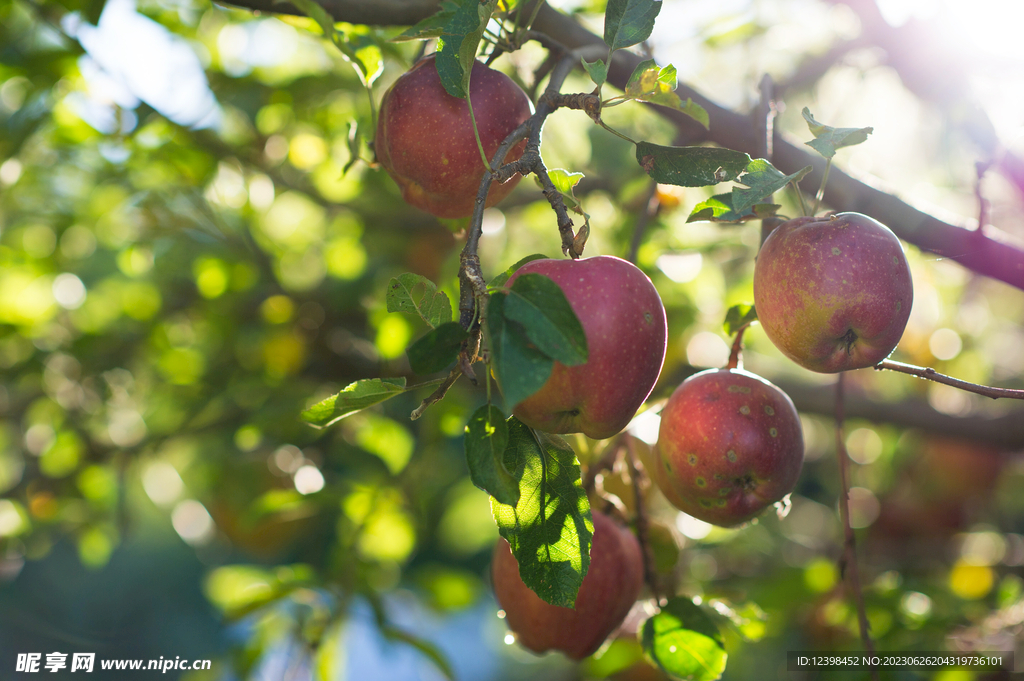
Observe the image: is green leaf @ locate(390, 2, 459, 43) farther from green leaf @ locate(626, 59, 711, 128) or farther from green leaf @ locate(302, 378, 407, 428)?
green leaf @ locate(302, 378, 407, 428)

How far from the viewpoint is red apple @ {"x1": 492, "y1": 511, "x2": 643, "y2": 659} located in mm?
705

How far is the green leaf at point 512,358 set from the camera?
354 mm

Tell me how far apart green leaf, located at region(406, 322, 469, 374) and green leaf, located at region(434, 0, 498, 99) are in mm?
202

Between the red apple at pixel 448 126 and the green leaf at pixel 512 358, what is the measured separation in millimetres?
184

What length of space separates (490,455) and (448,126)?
31cm

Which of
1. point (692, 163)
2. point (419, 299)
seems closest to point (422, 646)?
point (419, 299)

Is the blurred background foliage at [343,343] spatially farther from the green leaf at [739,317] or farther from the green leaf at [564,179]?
the green leaf at [564,179]

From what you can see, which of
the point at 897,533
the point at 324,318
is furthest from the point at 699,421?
the point at 897,533

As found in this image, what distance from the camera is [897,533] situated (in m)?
1.80

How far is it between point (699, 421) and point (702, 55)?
1183mm

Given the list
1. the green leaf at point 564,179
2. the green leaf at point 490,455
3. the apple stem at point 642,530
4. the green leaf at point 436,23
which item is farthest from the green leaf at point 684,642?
the green leaf at point 436,23

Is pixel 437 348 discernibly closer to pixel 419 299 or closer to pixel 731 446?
pixel 419 299

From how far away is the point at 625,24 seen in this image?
49 centimetres

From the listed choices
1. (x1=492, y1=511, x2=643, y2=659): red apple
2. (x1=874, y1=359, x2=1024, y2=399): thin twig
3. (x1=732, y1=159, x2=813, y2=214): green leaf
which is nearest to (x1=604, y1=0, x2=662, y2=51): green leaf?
(x1=732, y1=159, x2=813, y2=214): green leaf
